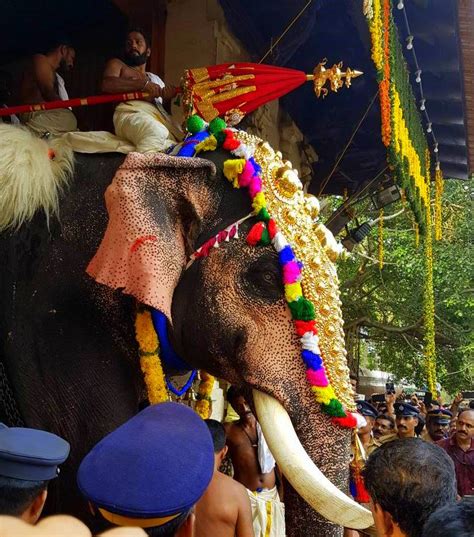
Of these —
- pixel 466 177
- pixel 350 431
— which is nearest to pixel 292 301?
pixel 350 431

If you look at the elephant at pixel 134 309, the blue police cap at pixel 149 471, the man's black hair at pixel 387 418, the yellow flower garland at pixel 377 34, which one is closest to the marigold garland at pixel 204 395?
the elephant at pixel 134 309

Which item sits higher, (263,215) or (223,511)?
(263,215)

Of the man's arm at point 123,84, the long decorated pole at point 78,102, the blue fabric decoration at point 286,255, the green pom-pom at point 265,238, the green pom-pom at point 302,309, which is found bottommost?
the green pom-pom at point 302,309

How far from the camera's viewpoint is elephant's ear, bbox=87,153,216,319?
2555 mm

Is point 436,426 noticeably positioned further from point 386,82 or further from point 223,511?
point 223,511

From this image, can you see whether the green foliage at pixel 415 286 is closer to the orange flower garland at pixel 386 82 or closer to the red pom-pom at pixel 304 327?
the orange flower garland at pixel 386 82

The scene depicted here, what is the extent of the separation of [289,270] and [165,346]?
1.91ft

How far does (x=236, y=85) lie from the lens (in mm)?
3938

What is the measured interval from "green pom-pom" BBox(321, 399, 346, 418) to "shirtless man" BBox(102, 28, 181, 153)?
1369 millimetres

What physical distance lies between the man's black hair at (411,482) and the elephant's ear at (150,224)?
952 millimetres

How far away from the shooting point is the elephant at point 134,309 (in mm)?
2580

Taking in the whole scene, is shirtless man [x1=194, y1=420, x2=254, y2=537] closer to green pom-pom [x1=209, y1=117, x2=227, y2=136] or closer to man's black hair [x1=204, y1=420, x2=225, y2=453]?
man's black hair [x1=204, y1=420, x2=225, y2=453]

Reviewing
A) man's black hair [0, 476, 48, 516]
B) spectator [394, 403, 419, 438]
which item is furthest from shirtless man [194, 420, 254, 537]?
spectator [394, 403, 419, 438]

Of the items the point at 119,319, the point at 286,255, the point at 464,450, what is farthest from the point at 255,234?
the point at 464,450
